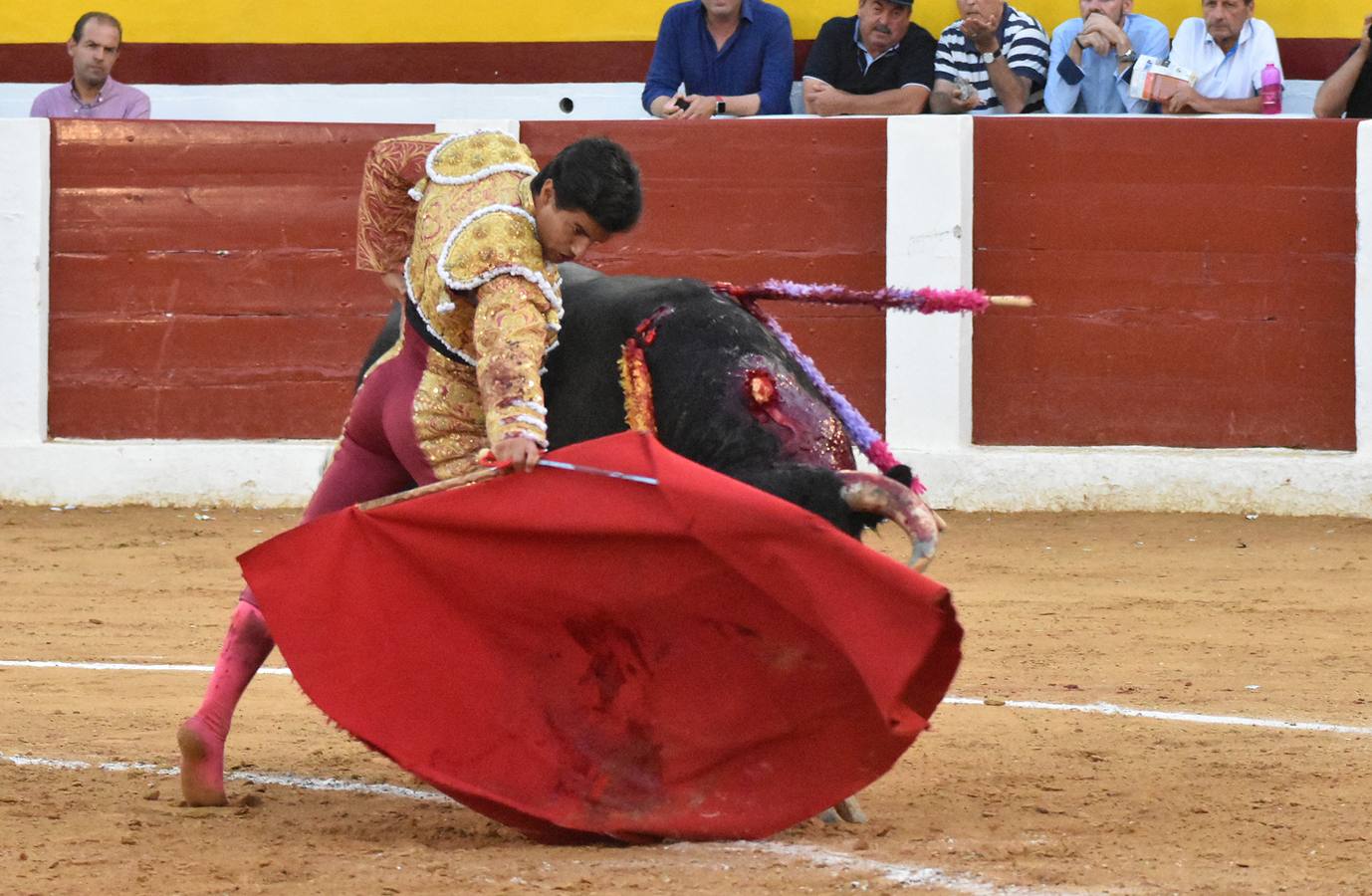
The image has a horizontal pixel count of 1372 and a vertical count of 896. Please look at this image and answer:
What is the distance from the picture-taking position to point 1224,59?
6.59 m

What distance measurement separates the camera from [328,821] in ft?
9.99

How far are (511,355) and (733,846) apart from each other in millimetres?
736

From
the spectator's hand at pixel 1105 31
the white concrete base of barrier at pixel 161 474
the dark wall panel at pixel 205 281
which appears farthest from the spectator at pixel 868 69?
the white concrete base of barrier at pixel 161 474

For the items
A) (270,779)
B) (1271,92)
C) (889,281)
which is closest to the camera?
(270,779)

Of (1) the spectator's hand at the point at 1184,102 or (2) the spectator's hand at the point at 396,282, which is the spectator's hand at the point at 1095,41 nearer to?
(1) the spectator's hand at the point at 1184,102

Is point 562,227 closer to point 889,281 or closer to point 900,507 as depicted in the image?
point 900,507

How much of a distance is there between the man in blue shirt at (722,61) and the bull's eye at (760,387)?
3807mm

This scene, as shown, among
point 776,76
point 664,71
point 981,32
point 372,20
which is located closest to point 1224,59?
point 981,32

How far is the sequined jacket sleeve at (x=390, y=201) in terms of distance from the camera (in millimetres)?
3094

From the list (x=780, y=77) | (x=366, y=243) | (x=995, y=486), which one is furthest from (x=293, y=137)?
(x=366, y=243)

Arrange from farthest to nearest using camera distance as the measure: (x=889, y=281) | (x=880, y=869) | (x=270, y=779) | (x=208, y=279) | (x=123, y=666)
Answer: (x=208, y=279) < (x=889, y=281) < (x=123, y=666) < (x=270, y=779) < (x=880, y=869)

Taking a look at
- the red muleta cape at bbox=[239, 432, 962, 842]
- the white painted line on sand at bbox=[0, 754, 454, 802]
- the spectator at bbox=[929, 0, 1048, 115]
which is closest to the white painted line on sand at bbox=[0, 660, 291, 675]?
the white painted line on sand at bbox=[0, 754, 454, 802]

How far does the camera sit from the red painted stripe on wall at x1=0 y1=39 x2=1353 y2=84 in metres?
7.40

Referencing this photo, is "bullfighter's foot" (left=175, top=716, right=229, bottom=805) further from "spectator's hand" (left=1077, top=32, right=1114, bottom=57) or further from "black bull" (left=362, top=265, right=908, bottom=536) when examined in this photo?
"spectator's hand" (left=1077, top=32, right=1114, bottom=57)
